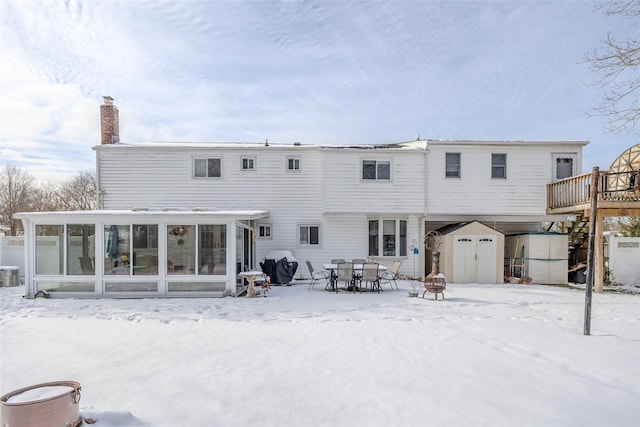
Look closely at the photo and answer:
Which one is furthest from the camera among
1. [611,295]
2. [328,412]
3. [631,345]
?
[611,295]

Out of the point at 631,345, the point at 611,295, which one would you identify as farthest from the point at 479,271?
the point at 631,345

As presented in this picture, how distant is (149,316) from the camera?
7.98 m

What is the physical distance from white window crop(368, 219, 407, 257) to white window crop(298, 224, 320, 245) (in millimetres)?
2255

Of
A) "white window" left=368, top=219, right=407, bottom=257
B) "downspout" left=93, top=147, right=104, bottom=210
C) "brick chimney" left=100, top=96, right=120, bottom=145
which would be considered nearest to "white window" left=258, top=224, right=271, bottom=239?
"white window" left=368, top=219, right=407, bottom=257

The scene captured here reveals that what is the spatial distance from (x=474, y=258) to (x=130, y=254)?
12.2 m

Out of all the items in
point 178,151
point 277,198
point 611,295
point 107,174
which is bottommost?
point 611,295

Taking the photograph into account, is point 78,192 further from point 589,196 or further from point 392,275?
point 589,196

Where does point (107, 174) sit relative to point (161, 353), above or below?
above

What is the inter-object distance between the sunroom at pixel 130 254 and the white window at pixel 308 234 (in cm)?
451

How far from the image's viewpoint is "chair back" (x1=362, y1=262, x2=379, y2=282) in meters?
11.1

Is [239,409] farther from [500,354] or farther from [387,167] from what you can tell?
[387,167]

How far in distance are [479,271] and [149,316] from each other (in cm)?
1164

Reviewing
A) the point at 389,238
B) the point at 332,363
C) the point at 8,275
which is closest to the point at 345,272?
the point at 389,238

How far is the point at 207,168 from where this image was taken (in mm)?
14812
